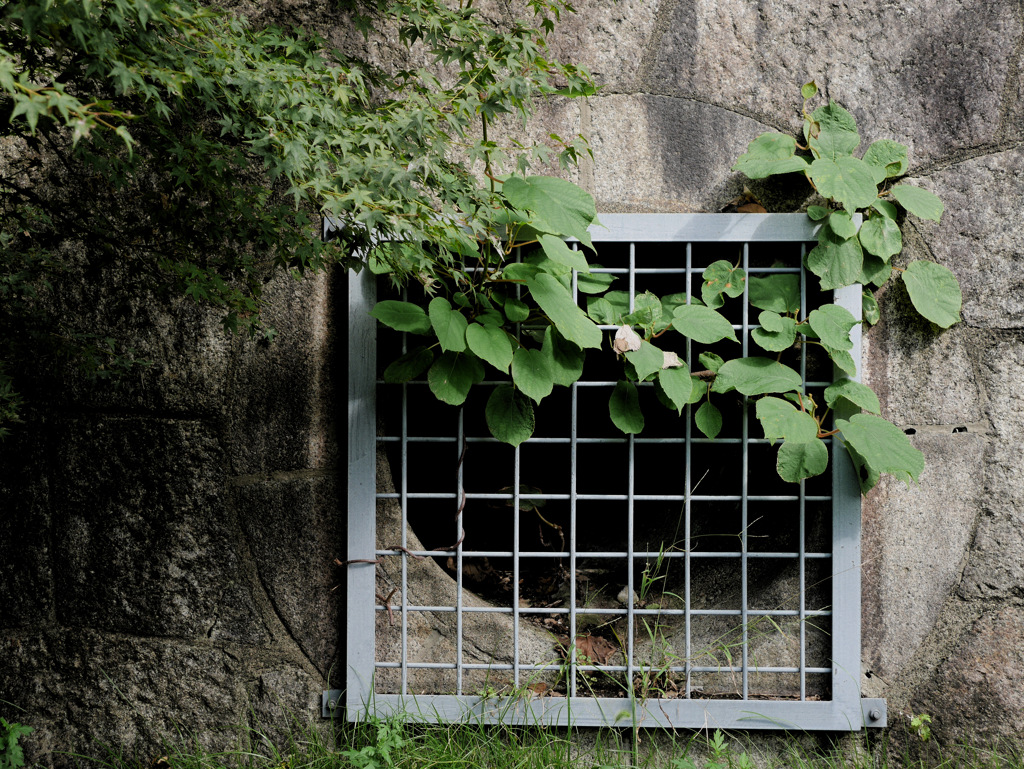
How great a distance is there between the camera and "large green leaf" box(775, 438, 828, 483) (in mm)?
1781

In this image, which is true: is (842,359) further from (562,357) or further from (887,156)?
(562,357)

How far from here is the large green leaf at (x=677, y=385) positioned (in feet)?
5.82

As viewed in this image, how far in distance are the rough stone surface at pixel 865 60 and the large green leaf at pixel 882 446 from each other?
33.4 inches

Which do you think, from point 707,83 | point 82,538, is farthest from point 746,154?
point 82,538

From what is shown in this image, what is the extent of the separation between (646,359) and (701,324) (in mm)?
188

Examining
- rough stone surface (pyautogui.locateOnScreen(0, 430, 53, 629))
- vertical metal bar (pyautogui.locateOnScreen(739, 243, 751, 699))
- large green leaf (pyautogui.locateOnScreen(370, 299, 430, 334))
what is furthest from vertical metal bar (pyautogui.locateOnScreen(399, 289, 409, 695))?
rough stone surface (pyautogui.locateOnScreen(0, 430, 53, 629))

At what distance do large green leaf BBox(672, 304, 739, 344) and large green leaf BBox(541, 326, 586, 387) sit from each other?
29 cm

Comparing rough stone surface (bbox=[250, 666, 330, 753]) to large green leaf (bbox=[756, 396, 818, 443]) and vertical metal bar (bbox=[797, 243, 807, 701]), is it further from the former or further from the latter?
large green leaf (bbox=[756, 396, 818, 443])

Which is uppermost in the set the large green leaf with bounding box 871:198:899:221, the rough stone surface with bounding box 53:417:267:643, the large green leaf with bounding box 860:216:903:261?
the large green leaf with bounding box 871:198:899:221

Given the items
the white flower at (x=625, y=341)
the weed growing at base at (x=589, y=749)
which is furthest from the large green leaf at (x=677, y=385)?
the weed growing at base at (x=589, y=749)

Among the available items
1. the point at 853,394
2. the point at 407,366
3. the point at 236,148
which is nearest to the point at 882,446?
the point at 853,394

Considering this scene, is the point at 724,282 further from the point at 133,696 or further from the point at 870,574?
the point at 133,696

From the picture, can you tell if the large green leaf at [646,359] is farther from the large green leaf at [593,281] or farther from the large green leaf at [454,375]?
the large green leaf at [454,375]

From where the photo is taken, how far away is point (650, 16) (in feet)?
6.48
